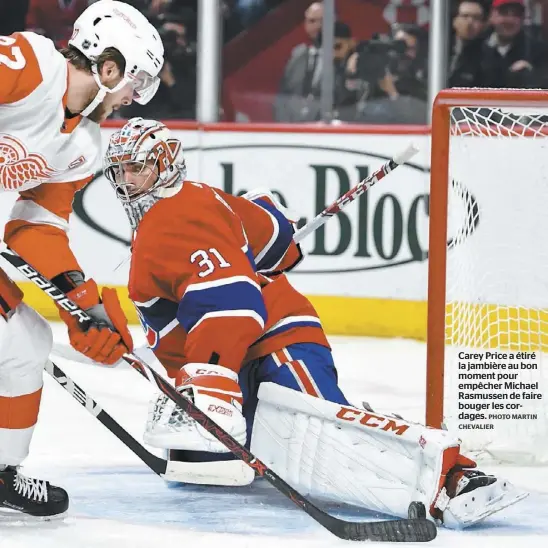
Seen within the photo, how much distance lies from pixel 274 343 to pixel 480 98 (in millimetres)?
821

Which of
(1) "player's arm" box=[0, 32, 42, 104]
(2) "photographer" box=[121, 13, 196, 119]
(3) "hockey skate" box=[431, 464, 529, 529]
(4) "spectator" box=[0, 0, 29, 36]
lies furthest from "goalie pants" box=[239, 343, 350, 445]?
(4) "spectator" box=[0, 0, 29, 36]

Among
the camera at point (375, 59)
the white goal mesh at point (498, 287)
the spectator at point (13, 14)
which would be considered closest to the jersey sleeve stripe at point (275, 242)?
the white goal mesh at point (498, 287)

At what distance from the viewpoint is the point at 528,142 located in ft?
13.1

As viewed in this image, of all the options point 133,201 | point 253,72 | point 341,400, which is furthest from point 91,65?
point 253,72

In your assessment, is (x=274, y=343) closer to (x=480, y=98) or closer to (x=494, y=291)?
(x=480, y=98)

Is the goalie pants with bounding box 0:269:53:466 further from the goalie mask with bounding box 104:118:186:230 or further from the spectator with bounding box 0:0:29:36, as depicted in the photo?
the spectator with bounding box 0:0:29:36

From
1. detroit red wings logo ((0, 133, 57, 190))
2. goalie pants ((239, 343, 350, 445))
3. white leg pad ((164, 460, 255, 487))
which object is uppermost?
detroit red wings logo ((0, 133, 57, 190))

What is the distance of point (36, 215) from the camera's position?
9.42 ft

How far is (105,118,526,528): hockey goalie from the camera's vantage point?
2836 millimetres

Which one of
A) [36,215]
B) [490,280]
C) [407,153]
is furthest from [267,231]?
[490,280]

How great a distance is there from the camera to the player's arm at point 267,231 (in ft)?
10.5

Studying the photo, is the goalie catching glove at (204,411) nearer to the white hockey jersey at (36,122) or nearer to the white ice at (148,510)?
the white ice at (148,510)

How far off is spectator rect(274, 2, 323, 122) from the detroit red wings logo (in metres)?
2.92

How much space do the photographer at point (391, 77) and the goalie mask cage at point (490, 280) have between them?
4.09 feet
